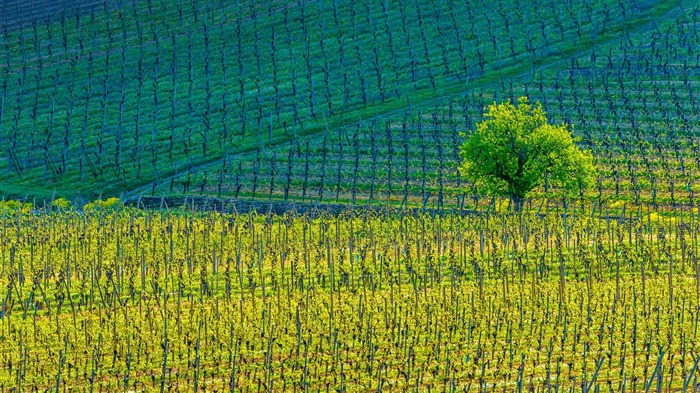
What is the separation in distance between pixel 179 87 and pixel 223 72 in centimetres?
395

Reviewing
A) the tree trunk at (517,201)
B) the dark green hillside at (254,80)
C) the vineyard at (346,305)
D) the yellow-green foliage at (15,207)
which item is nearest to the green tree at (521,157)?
the tree trunk at (517,201)

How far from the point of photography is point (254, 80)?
4117 inches

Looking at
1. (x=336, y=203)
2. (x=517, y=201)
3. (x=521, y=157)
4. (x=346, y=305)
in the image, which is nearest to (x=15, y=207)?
(x=336, y=203)

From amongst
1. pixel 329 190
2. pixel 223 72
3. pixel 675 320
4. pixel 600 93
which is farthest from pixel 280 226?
pixel 223 72

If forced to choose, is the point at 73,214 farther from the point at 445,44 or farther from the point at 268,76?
the point at 445,44

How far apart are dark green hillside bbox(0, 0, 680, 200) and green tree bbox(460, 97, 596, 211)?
340 inches

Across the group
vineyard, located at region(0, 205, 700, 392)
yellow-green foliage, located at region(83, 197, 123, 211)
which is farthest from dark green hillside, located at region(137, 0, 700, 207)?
vineyard, located at region(0, 205, 700, 392)

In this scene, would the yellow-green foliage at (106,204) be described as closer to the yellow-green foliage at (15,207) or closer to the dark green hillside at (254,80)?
the yellow-green foliage at (15,207)

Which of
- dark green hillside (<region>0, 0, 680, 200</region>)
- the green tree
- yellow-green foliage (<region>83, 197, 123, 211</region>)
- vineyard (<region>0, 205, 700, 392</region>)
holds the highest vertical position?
dark green hillside (<region>0, 0, 680, 200</region>)

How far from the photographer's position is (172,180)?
84750 millimetres

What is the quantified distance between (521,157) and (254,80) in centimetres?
3581

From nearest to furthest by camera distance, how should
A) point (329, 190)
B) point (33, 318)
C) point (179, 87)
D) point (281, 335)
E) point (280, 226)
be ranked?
point (281, 335), point (33, 318), point (280, 226), point (329, 190), point (179, 87)

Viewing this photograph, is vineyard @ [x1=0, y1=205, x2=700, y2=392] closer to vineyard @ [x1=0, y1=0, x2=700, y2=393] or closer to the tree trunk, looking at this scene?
vineyard @ [x1=0, y1=0, x2=700, y2=393]

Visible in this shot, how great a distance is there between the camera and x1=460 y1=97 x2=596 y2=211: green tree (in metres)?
73.2
